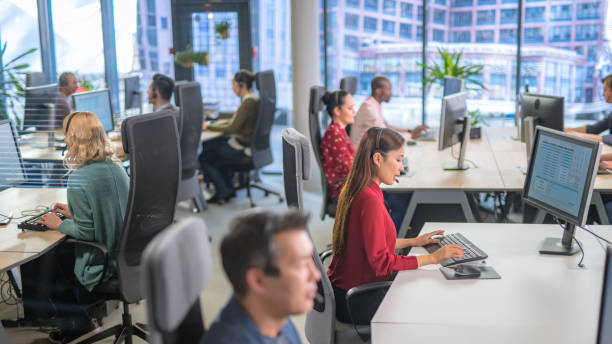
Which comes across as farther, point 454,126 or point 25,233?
point 454,126

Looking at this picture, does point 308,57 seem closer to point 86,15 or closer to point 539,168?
point 86,15

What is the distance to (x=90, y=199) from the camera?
2789mm

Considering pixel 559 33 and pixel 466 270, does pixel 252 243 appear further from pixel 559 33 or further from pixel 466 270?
pixel 559 33

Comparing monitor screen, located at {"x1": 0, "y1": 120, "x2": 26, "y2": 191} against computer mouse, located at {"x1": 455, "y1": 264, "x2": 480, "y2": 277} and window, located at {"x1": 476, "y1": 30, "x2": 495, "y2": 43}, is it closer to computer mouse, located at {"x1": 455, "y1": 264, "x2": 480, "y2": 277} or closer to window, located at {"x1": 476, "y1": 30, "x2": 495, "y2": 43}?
computer mouse, located at {"x1": 455, "y1": 264, "x2": 480, "y2": 277}

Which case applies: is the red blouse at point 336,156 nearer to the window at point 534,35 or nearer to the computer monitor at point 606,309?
the computer monitor at point 606,309

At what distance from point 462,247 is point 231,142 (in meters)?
3.60

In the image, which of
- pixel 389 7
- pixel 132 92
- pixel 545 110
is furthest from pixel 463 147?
pixel 132 92

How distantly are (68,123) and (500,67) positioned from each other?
16.0 feet

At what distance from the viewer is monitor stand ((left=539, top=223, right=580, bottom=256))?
2508 millimetres

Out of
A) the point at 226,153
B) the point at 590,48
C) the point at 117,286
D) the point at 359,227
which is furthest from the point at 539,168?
the point at 590,48

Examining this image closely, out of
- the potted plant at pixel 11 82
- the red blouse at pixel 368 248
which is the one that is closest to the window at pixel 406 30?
the potted plant at pixel 11 82

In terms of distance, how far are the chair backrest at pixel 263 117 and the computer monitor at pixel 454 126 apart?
198 centimetres

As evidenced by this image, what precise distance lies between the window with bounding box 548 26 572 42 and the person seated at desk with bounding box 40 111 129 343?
495cm

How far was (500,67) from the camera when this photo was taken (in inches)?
256
